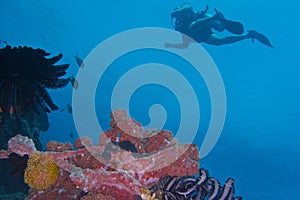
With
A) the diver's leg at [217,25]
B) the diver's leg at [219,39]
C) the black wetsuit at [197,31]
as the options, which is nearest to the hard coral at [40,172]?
the black wetsuit at [197,31]

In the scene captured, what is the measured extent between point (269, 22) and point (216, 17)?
2197 inches

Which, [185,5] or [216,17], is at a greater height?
[185,5]

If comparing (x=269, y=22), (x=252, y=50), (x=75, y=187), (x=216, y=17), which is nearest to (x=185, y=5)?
(x=216, y=17)

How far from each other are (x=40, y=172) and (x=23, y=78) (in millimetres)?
1825

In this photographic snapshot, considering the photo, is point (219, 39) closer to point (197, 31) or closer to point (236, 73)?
point (197, 31)

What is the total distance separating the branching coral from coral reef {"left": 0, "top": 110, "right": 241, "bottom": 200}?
92 cm

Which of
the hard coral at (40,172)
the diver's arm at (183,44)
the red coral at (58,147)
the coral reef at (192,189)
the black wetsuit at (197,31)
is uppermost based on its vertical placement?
the black wetsuit at (197,31)

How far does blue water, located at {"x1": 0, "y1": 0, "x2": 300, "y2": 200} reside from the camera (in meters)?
60.4

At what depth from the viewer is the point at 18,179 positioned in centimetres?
781

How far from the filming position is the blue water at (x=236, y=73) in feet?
198

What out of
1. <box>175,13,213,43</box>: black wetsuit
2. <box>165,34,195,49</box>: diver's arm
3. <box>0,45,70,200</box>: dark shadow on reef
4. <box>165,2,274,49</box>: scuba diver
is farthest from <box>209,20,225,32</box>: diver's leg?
<box>0,45,70,200</box>: dark shadow on reef

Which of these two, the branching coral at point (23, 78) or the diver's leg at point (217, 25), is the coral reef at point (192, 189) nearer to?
the branching coral at point (23, 78)

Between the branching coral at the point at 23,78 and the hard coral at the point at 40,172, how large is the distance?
1518 mm

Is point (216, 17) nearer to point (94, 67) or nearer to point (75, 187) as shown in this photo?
point (75, 187)
